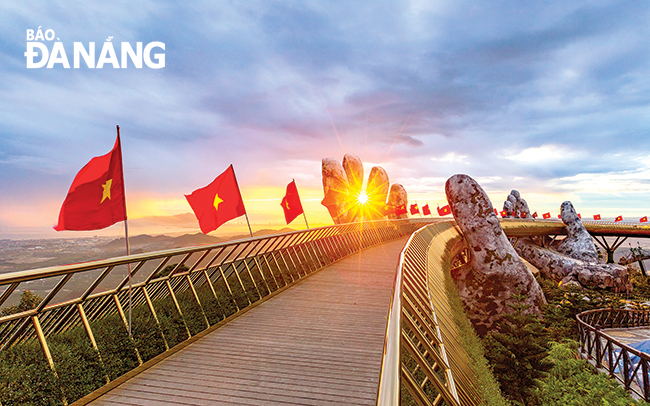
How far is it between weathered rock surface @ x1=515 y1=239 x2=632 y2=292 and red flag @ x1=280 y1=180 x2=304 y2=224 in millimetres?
24065

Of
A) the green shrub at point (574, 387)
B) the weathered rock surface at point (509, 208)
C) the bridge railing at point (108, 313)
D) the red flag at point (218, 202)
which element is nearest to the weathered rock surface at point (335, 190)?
the green shrub at point (574, 387)

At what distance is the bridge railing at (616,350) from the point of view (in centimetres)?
960

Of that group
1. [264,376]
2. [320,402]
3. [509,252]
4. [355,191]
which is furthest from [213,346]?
[355,191]

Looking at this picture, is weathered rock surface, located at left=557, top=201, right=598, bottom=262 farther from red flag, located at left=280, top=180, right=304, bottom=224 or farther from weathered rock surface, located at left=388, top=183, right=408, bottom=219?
red flag, located at left=280, top=180, right=304, bottom=224

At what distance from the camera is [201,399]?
3814 mm

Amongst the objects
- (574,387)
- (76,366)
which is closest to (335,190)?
(574,387)

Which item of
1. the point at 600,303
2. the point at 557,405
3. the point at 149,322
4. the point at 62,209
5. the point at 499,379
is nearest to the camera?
the point at 62,209

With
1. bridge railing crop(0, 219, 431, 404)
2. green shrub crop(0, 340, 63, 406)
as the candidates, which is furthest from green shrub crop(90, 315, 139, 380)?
green shrub crop(0, 340, 63, 406)

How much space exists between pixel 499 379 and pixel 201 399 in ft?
31.2

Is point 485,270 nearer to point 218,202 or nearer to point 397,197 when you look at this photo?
point 218,202

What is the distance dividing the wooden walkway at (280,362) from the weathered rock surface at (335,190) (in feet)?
87.5

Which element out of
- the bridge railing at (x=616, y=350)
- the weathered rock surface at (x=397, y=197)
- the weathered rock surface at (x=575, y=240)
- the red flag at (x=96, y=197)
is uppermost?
the weathered rock surface at (x=397, y=197)

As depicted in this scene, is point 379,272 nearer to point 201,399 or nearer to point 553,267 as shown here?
point 201,399

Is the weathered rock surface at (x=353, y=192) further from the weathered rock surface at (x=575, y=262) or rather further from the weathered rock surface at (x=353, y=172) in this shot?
the weathered rock surface at (x=575, y=262)
